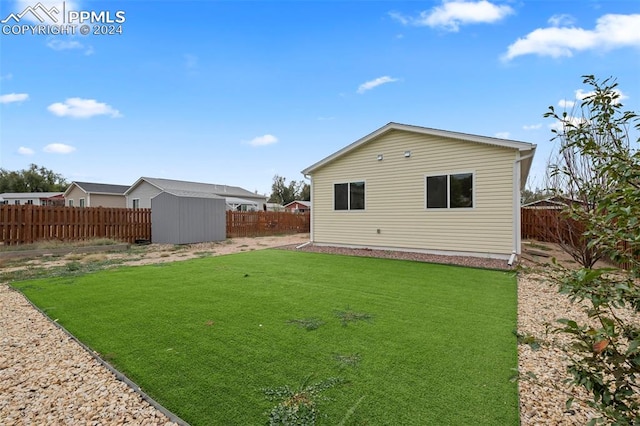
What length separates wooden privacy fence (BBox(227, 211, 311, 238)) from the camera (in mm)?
18317

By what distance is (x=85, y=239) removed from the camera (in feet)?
41.7

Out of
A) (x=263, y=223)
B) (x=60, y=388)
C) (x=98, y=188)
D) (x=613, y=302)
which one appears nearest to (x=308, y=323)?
(x=60, y=388)

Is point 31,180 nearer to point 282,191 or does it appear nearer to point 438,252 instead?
point 282,191

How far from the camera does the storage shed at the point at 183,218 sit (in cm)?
1379

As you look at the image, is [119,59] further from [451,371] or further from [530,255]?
[530,255]

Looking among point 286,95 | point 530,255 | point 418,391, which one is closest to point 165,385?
point 418,391

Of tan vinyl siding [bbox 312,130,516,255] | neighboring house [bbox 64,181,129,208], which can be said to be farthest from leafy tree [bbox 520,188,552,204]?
neighboring house [bbox 64,181,129,208]

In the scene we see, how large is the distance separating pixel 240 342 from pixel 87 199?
31689 millimetres

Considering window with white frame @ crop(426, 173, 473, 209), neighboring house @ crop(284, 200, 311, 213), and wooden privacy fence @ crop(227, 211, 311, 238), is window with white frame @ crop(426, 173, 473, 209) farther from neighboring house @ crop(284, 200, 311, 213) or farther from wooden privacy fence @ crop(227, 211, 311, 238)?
neighboring house @ crop(284, 200, 311, 213)

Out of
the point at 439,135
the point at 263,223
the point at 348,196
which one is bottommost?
the point at 263,223

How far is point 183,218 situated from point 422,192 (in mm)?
10302

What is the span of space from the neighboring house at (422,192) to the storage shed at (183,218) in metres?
5.81

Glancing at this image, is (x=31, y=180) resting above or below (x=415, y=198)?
above

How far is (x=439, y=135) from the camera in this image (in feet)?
30.3
